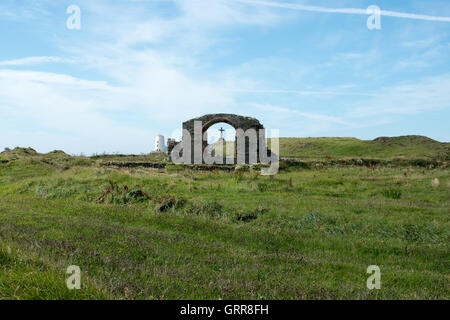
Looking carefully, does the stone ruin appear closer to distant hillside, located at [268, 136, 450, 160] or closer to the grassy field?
distant hillside, located at [268, 136, 450, 160]

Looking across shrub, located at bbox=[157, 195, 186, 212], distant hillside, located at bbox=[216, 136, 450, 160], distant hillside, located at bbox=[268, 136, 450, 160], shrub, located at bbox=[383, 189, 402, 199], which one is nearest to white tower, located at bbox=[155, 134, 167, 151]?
distant hillside, located at bbox=[216, 136, 450, 160]

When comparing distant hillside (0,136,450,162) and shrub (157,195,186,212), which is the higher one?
distant hillside (0,136,450,162)

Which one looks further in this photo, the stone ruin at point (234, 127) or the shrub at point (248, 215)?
the stone ruin at point (234, 127)

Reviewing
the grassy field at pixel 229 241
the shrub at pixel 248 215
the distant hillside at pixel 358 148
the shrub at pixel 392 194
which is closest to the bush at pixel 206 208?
the grassy field at pixel 229 241

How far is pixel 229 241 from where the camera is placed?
912 cm

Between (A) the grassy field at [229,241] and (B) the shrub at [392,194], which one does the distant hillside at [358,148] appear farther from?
(A) the grassy field at [229,241]

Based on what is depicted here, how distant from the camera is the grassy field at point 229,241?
523 centimetres

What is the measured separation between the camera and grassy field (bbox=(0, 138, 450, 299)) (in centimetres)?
523

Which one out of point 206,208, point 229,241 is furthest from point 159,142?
point 229,241

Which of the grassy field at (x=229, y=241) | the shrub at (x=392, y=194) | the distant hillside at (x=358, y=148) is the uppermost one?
the distant hillside at (x=358, y=148)

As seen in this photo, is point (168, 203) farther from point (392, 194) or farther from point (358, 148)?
point (358, 148)

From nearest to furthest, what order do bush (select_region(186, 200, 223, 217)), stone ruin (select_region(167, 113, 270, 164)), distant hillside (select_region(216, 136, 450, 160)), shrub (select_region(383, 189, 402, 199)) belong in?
bush (select_region(186, 200, 223, 217))
shrub (select_region(383, 189, 402, 199))
stone ruin (select_region(167, 113, 270, 164))
distant hillside (select_region(216, 136, 450, 160))
